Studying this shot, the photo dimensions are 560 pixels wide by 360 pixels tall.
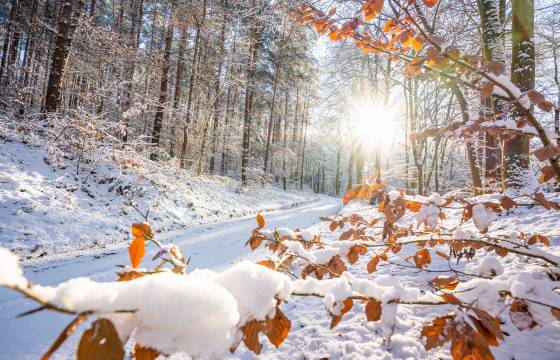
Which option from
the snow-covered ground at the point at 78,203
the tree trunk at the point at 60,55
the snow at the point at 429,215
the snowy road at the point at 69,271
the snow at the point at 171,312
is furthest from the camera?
the tree trunk at the point at 60,55

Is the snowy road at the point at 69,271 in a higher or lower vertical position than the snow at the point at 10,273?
lower

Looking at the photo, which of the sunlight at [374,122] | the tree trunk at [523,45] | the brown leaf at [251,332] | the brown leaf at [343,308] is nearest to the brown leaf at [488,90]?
the brown leaf at [343,308]

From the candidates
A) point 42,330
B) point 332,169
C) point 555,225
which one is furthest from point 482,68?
point 332,169

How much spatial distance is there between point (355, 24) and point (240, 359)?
2.48 meters

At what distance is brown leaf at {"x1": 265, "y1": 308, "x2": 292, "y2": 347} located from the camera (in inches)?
24.9

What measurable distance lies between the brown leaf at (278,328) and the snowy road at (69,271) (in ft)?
2.41

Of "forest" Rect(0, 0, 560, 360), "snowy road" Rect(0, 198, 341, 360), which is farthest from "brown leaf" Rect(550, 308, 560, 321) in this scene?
"snowy road" Rect(0, 198, 341, 360)

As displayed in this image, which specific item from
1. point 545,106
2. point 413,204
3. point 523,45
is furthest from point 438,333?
point 523,45

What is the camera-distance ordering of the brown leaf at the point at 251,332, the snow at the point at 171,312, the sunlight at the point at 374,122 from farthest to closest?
the sunlight at the point at 374,122, the brown leaf at the point at 251,332, the snow at the point at 171,312

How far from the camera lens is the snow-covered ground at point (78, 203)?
4457 millimetres

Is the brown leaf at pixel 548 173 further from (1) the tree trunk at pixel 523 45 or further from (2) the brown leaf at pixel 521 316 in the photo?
(1) the tree trunk at pixel 523 45

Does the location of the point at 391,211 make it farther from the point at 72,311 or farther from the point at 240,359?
the point at 240,359

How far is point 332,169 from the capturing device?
4997 centimetres

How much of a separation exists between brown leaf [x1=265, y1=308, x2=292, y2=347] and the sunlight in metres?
12.7
